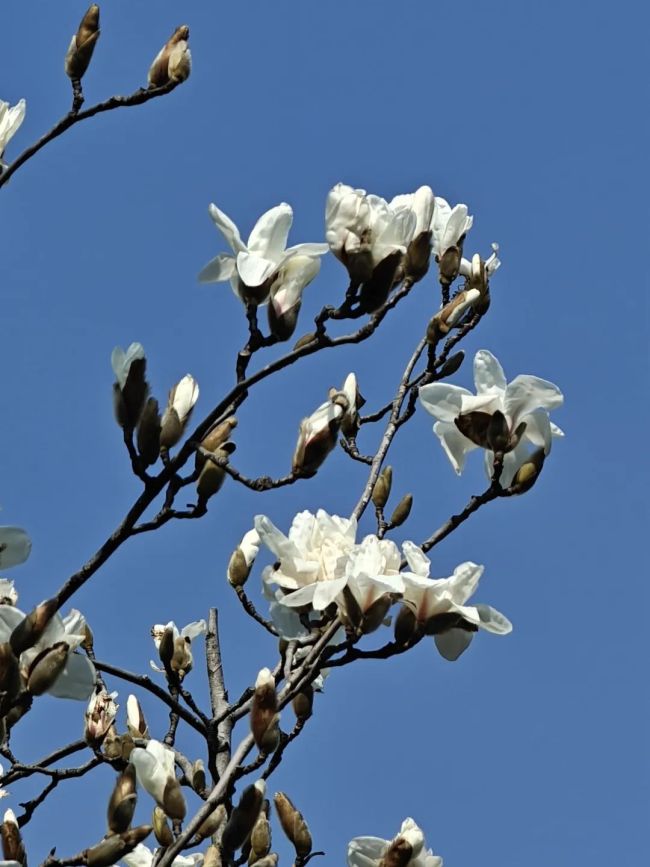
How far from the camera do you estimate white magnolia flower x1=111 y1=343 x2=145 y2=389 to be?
7.00ft

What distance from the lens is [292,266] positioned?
2283mm

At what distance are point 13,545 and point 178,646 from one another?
3.59 ft

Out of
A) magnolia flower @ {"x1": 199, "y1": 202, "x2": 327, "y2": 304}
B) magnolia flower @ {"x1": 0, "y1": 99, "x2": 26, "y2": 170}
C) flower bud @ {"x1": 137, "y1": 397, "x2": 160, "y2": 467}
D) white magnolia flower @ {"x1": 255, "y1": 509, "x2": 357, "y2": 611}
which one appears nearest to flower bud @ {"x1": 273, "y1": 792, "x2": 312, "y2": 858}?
white magnolia flower @ {"x1": 255, "y1": 509, "x2": 357, "y2": 611}

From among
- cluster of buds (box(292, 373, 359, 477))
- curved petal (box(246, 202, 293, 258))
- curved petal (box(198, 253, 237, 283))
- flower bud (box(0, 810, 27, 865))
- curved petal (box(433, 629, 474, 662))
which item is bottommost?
flower bud (box(0, 810, 27, 865))

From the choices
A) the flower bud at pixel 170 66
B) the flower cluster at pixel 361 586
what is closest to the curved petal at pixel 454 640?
the flower cluster at pixel 361 586

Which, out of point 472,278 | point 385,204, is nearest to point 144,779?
point 385,204

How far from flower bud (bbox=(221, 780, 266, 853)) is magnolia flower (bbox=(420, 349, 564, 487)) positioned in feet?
2.71

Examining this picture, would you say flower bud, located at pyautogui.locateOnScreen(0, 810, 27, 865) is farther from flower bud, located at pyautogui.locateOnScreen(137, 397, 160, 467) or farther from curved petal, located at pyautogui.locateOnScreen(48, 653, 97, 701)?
Answer: flower bud, located at pyautogui.locateOnScreen(137, 397, 160, 467)

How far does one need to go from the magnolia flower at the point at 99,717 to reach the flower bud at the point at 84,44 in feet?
4.84

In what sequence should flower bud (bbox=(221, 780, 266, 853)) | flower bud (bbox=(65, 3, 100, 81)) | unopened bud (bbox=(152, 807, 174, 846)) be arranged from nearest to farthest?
flower bud (bbox=(221, 780, 266, 853))
unopened bud (bbox=(152, 807, 174, 846))
flower bud (bbox=(65, 3, 100, 81))

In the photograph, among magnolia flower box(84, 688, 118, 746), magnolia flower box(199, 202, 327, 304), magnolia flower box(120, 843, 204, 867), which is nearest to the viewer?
magnolia flower box(199, 202, 327, 304)

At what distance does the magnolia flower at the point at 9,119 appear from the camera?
3.04 meters

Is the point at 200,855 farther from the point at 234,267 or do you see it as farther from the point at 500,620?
the point at 234,267

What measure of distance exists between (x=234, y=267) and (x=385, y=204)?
0.99ft
